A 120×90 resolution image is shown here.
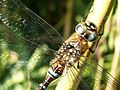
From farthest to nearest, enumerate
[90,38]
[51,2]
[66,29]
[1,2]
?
[51,2] → [66,29] → [1,2] → [90,38]

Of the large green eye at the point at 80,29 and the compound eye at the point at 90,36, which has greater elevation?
the large green eye at the point at 80,29

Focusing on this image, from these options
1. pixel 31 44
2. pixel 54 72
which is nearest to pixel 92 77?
pixel 54 72

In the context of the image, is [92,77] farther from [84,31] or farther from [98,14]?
[98,14]

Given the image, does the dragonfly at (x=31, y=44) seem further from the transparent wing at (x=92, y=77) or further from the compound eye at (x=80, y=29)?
the transparent wing at (x=92, y=77)

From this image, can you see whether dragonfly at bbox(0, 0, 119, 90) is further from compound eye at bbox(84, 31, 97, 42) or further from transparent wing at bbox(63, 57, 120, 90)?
transparent wing at bbox(63, 57, 120, 90)

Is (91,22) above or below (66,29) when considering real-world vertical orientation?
below

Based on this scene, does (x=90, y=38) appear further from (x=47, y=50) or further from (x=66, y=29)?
(x=66, y=29)

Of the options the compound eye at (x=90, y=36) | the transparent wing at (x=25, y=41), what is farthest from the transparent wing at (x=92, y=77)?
the transparent wing at (x=25, y=41)

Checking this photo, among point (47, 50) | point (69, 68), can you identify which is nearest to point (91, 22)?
point (69, 68)
